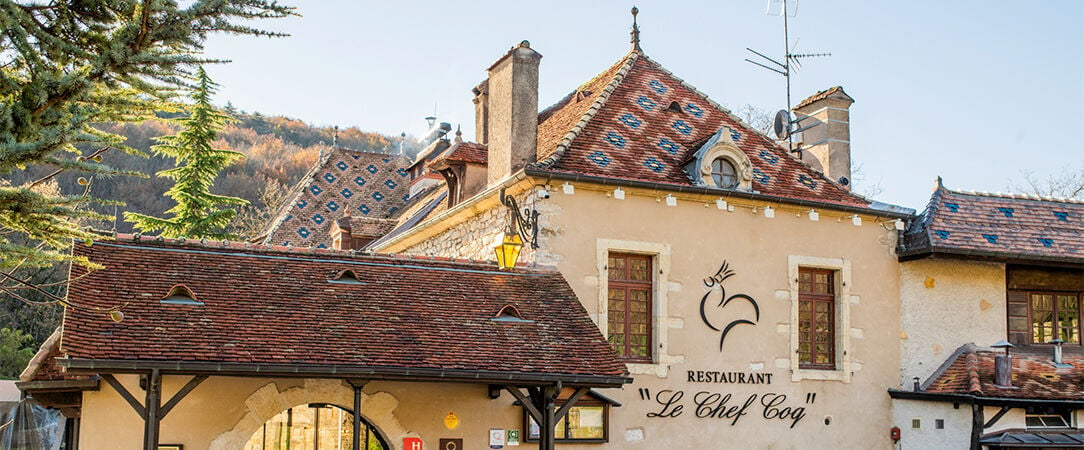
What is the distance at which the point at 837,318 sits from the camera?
48.9 feet

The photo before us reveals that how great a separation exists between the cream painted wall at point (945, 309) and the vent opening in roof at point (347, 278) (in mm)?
7569

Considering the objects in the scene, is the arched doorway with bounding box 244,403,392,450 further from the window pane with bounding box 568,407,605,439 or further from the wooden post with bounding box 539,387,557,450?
the wooden post with bounding box 539,387,557,450

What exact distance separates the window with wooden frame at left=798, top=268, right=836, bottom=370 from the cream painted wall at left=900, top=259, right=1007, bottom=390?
3.38ft

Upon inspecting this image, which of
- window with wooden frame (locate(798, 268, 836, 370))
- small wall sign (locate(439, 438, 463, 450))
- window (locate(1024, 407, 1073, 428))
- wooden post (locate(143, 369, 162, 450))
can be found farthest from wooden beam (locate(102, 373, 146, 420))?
window (locate(1024, 407, 1073, 428))

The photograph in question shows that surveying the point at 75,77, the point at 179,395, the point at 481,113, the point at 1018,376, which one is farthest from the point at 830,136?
the point at 75,77

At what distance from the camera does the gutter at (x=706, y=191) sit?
1320 centimetres

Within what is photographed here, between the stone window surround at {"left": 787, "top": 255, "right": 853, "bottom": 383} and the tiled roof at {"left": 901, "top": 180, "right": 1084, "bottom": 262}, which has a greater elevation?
the tiled roof at {"left": 901, "top": 180, "right": 1084, "bottom": 262}

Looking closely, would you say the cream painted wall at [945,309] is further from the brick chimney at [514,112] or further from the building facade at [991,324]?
the brick chimney at [514,112]

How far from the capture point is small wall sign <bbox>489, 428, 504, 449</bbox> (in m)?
12.2

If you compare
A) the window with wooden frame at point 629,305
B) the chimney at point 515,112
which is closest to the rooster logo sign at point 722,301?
the window with wooden frame at point 629,305

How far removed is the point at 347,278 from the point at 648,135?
16.3 ft

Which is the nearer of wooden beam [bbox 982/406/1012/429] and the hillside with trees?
wooden beam [bbox 982/406/1012/429]

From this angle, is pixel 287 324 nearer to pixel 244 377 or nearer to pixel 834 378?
pixel 244 377

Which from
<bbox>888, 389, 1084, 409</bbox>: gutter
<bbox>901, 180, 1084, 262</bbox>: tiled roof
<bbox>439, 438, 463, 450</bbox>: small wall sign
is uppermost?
<bbox>901, 180, 1084, 262</bbox>: tiled roof
